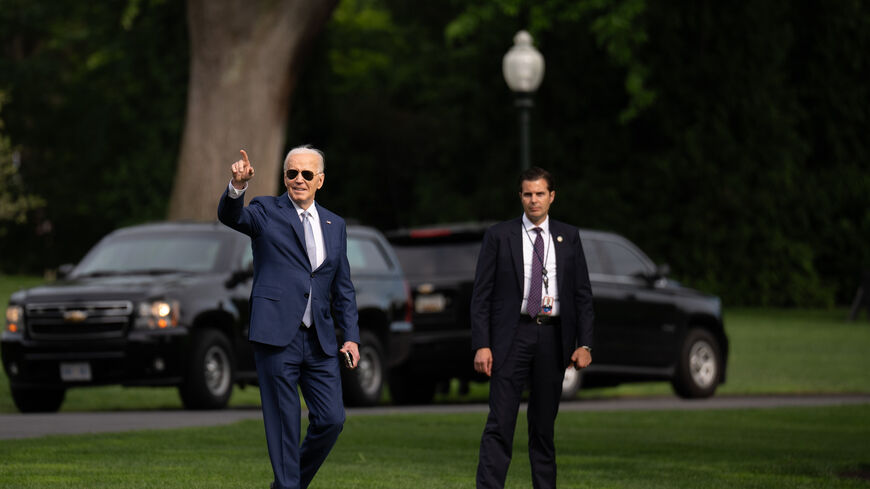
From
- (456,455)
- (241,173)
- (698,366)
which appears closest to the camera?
(241,173)

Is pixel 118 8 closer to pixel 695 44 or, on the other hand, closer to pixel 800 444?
pixel 695 44

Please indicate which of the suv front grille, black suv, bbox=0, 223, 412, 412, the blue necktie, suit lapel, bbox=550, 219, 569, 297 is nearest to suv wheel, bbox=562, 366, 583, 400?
black suv, bbox=0, 223, 412, 412

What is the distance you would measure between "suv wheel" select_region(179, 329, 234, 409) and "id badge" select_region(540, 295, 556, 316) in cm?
774

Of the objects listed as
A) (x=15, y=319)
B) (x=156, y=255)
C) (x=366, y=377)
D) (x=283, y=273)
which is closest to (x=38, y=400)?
(x=15, y=319)

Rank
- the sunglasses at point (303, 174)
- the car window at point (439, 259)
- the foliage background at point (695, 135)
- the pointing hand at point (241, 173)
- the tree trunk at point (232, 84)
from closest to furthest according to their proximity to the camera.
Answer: the pointing hand at point (241, 173), the sunglasses at point (303, 174), the car window at point (439, 259), the tree trunk at point (232, 84), the foliage background at point (695, 135)

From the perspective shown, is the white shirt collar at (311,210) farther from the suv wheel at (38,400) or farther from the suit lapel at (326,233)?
the suv wheel at (38,400)

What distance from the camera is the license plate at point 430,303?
18.4 metres

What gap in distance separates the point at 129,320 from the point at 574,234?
7756 mm

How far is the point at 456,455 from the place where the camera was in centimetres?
1250

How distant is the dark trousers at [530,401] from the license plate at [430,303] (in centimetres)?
934

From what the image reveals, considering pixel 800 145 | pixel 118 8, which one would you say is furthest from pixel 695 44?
pixel 118 8

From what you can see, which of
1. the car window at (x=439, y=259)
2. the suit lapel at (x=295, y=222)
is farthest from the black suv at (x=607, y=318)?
the suit lapel at (x=295, y=222)

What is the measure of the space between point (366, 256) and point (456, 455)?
20.8ft

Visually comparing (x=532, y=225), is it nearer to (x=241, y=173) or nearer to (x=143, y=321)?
(x=241, y=173)
